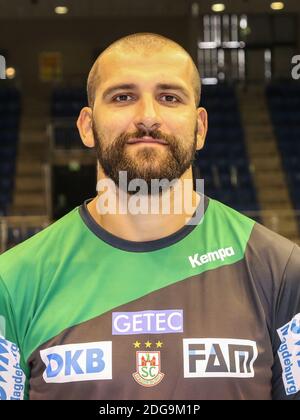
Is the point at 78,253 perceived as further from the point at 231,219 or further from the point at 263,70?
the point at 263,70

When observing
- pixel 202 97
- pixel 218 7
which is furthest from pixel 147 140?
pixel 218 7

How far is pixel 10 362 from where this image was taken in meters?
1.56

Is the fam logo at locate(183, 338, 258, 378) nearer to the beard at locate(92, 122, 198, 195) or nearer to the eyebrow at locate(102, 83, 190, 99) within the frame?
the beard at locate(92, 122, 198, 195)

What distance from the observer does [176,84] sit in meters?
1.55

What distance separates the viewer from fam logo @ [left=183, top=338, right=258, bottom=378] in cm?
148

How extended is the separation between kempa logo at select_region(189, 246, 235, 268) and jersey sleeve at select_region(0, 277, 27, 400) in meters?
0.40

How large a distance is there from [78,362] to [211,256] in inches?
14.4

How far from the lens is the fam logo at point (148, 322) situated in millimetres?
1515

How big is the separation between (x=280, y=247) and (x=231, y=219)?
0.44 feet

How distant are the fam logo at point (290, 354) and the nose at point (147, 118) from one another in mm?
489

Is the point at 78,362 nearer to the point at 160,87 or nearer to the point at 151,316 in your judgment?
the point at 151,316

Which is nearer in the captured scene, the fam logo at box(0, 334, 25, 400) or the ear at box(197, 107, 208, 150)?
the fam logo at box(0, 334, 25, 400)

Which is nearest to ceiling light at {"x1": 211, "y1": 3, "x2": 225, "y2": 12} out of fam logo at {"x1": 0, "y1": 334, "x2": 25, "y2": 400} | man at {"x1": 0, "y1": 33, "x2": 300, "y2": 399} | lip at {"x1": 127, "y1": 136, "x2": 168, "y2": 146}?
man at {"x1": 0, "y1": 33, "x2": 300, "y2": 399}

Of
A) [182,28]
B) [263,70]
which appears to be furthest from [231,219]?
[263,70]
